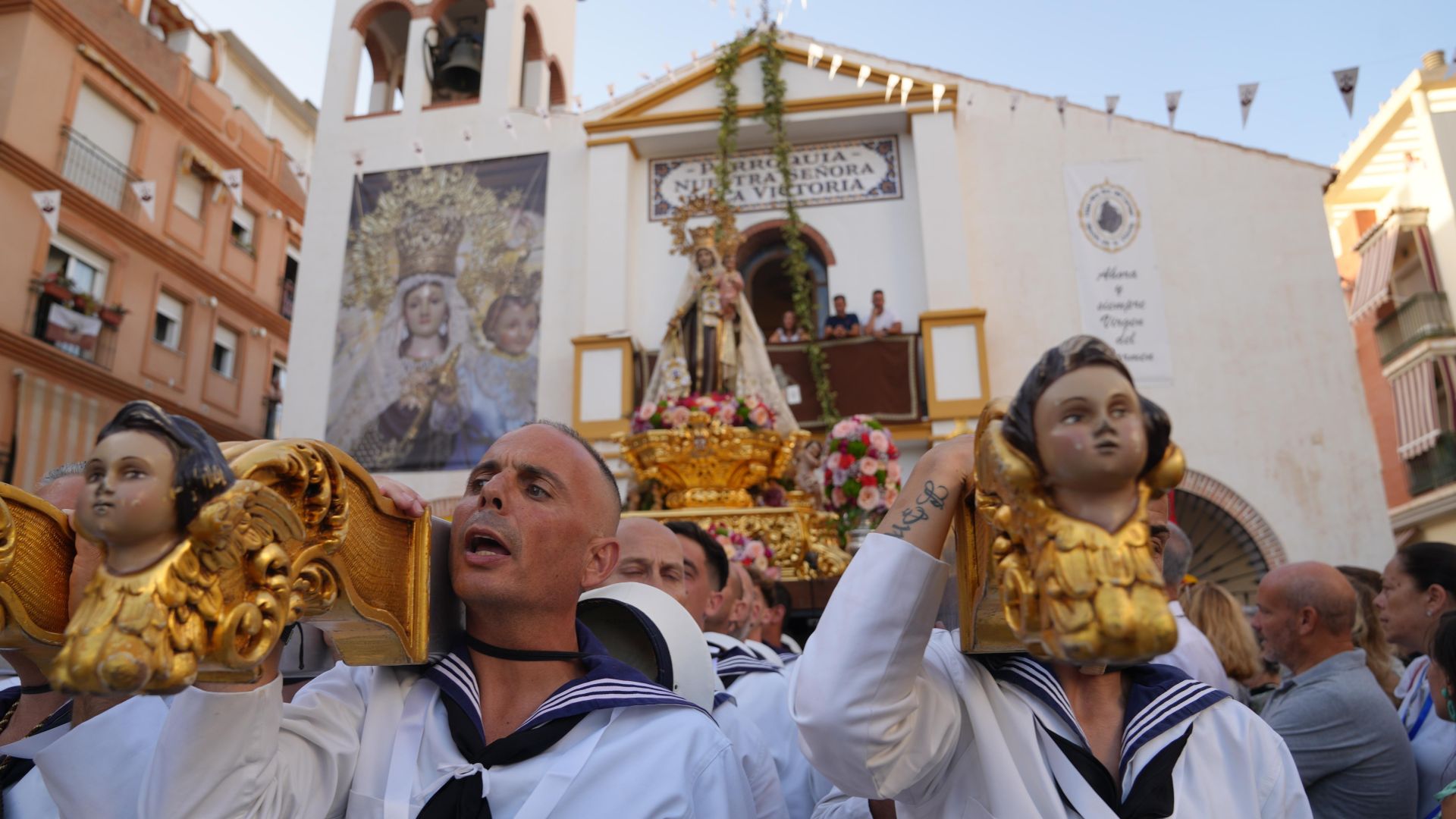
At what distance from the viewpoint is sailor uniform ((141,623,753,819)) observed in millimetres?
1487

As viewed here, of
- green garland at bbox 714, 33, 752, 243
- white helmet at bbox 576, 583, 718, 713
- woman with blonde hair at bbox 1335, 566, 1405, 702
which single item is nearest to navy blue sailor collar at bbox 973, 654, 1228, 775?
white helmet at bbox 576, 583, 718, 713

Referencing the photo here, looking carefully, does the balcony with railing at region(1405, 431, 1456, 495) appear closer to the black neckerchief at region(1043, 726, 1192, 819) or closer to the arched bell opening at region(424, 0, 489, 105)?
the arched bell opening at region(424, 0, 489, 105)

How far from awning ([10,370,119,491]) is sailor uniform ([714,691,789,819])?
38.3ft

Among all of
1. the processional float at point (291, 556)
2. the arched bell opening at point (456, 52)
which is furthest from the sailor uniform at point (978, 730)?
the arched bell opening at point (456, 52)

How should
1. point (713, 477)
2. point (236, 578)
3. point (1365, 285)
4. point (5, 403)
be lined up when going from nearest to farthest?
point (236, 578)
point (713, 477)
point (5, 403)
point (1365, 285)

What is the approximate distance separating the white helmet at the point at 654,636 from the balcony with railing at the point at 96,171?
13.4m

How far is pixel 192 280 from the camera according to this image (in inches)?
577

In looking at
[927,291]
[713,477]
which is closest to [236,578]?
[713,477]

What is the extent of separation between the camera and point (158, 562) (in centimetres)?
97

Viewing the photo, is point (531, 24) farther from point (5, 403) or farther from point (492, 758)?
point (492, 758)

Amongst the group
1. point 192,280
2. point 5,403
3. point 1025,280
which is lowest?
point 5,403

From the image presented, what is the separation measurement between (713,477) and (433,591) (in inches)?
190

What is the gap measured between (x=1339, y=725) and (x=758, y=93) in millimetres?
9526

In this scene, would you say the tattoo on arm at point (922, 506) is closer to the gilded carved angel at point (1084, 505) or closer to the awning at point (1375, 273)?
the gilded carved angel at point (1084, 505)
